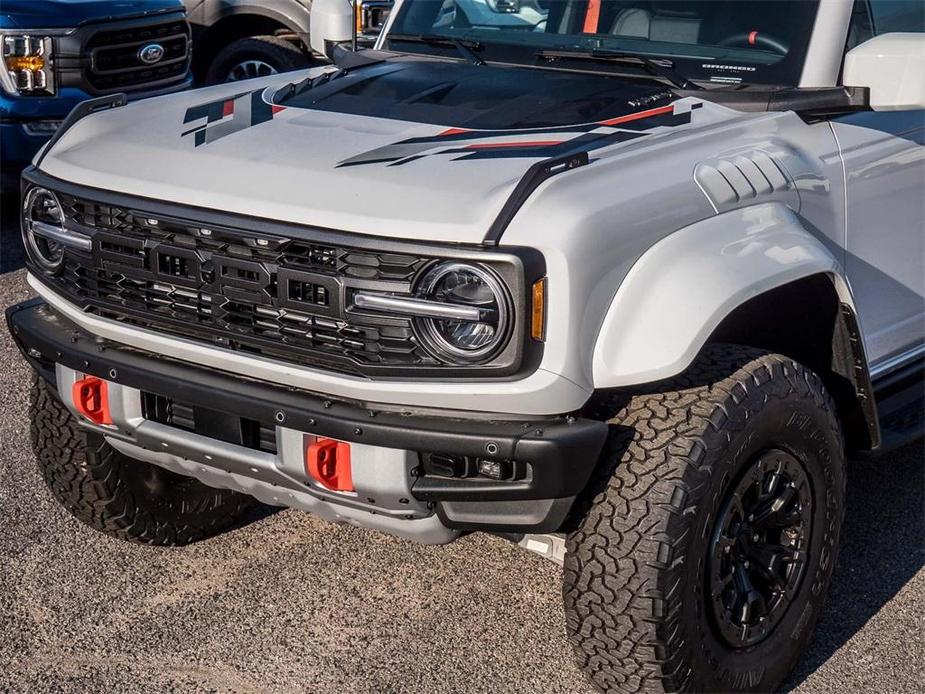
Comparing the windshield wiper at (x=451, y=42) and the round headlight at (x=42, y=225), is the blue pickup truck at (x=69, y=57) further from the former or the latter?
the round headlight at (x=42, y=225)

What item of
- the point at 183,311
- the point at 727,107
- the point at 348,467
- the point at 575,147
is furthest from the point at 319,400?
the point at 727,107

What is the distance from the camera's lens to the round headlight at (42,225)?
3.30 metres

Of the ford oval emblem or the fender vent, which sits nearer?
the fender vent

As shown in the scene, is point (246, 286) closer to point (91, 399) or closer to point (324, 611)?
point (91, 399)

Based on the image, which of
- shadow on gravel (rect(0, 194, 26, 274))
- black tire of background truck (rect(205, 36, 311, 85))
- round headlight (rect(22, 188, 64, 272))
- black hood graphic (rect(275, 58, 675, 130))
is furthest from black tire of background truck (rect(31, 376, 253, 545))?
black tire of background truck (rect(205, 36, 311, 85))

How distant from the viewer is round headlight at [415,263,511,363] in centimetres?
267

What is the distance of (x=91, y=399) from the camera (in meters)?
3.23

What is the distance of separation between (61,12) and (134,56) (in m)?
0.55

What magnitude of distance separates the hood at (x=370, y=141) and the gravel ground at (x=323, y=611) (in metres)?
1.21

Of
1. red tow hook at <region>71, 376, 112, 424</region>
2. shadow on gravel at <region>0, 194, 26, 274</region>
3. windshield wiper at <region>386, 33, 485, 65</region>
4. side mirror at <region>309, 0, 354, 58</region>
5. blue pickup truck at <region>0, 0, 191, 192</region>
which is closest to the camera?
red tow hook at <region>71, 376, 112, 424</region>

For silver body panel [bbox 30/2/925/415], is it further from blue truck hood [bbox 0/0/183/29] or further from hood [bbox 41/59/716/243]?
blue truck hood [bbox 0/0/183/29]

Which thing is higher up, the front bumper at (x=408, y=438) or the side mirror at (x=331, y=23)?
the side mirror at (x=331, y=23)

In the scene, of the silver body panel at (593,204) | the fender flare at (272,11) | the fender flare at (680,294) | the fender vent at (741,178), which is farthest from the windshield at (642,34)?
the fender flare at (272,11)

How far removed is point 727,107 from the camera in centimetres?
345
